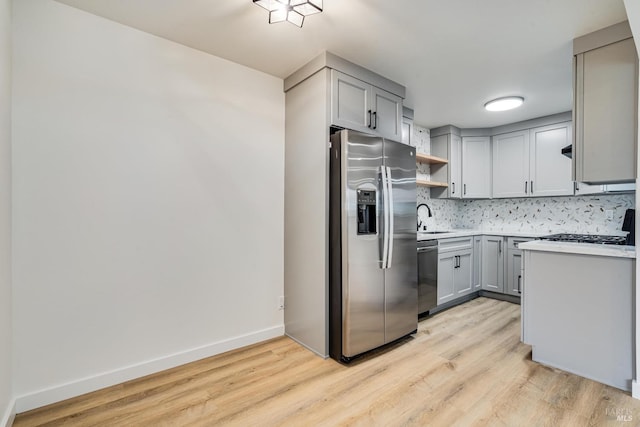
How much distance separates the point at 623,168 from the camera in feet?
6.63

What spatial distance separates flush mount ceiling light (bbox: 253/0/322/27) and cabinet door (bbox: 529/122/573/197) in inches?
146

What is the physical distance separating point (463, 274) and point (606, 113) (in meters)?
2.45

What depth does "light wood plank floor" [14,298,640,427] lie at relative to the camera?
1.70 metres

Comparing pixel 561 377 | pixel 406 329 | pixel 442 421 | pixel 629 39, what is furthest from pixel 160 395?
pixel 629 39

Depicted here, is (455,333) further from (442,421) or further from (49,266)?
(49,266)

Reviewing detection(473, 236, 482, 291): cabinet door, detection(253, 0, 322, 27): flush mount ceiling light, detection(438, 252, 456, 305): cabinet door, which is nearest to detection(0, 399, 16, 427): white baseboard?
detection(253, 0, 322, 27): flush mount ceiling light

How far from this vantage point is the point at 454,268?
3.84m

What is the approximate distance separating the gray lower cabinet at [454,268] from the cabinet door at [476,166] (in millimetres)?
809

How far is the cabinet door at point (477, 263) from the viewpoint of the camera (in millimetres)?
4207

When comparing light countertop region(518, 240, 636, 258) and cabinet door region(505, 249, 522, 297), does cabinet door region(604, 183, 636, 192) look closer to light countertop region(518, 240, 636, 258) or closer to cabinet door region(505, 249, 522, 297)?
cabinet door region(505, 249, 522, 297)

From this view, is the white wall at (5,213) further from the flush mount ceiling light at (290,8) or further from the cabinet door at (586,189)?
the cabinet door at (586,189)

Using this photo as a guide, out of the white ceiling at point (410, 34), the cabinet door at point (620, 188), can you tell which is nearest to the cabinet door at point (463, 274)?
the cabinet door at point (620, 188)

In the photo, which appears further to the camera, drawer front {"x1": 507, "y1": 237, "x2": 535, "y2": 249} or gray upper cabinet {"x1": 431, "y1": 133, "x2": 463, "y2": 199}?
gray upper cabinet {"x1": 431, "y1": 133, "x2": 463, "y2": 199}

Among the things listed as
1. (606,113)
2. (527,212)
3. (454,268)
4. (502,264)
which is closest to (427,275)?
(454,268)
